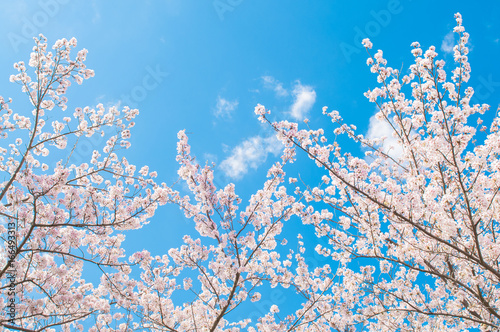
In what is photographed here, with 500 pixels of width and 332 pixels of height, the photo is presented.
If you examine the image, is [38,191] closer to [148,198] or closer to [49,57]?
[148,198]

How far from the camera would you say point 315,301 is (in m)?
7.66

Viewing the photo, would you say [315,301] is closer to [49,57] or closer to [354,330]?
[354,330]

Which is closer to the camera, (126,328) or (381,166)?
(126,328)

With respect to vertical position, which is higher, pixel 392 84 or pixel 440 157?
pixel 392 84

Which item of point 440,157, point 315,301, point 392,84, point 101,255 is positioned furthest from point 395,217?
point 101,255

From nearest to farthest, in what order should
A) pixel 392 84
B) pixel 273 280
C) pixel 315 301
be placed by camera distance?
pixel 392 84 → pixel 273 280 → pixel 315 301

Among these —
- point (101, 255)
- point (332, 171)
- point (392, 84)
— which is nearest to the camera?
point (332, 171)

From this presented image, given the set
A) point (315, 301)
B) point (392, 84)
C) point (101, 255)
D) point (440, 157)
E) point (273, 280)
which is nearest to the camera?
point (440, 157)

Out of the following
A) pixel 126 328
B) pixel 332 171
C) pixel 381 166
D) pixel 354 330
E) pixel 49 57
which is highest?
pixel 49 57

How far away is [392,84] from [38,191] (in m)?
6.91

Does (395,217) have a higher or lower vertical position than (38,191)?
lower

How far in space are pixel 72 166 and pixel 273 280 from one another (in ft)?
16.9

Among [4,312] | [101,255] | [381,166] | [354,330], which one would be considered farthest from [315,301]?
[4,312]

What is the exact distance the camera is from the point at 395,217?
488cm
